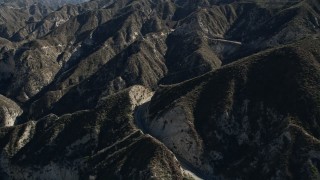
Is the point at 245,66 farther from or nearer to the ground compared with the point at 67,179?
farther from the ground

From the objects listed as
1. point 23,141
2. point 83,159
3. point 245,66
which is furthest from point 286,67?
point 23,141

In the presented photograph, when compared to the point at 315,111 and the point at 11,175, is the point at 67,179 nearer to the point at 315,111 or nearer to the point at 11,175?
the point at 11,175

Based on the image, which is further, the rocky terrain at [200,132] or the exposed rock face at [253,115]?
the rocky terrain at [200,132]

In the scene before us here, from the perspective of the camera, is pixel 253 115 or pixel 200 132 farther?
pixel 200 132

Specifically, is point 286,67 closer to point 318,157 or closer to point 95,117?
point 318,157

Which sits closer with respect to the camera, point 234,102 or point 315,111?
point 315,111

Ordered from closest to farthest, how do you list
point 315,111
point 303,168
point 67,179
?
point 303,168 → point 315,111 → point 67,179

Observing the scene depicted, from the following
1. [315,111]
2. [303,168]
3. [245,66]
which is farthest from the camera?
[245,66]

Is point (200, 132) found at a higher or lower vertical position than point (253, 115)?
lower

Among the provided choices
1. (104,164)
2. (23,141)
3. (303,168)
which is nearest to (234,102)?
(303,168)

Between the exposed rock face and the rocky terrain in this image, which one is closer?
the exposed rock face
